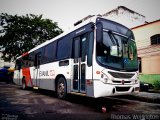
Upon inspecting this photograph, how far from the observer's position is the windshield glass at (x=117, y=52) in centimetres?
624

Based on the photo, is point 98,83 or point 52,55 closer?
point 98,83

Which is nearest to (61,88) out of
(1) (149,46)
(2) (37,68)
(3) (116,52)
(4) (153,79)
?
(3) (116,52)

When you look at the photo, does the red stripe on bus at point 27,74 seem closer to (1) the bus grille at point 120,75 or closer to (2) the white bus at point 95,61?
(2) the white bus at point 95,61

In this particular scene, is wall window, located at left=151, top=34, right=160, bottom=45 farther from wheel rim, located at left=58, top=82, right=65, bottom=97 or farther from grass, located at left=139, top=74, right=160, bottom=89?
wheel rim, located at left=58, top=82, right=65, bottom=97

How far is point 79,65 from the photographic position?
7137mm

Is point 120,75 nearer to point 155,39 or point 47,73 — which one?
point 47,73

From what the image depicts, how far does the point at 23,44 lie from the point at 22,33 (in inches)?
67.9

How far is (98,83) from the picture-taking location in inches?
234

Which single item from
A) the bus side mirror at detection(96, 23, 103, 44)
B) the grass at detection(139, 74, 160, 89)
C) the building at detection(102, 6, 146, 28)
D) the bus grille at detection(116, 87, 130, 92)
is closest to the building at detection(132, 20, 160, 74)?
the grass at detection(139, 74, 160, 89)

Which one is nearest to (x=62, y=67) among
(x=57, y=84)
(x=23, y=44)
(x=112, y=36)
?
(x=57, y=84)

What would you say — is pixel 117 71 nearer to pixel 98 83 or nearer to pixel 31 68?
pixel 98 83

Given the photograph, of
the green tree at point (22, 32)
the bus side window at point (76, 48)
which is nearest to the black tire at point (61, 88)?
the bus side window at point (76, 48)

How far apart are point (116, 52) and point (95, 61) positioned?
41.2 inches

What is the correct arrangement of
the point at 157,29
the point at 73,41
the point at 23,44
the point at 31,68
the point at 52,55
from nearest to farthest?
the point at 73,41, the point at 52,55, the point at 31,68, the point at 157,29, the point at 23,44
